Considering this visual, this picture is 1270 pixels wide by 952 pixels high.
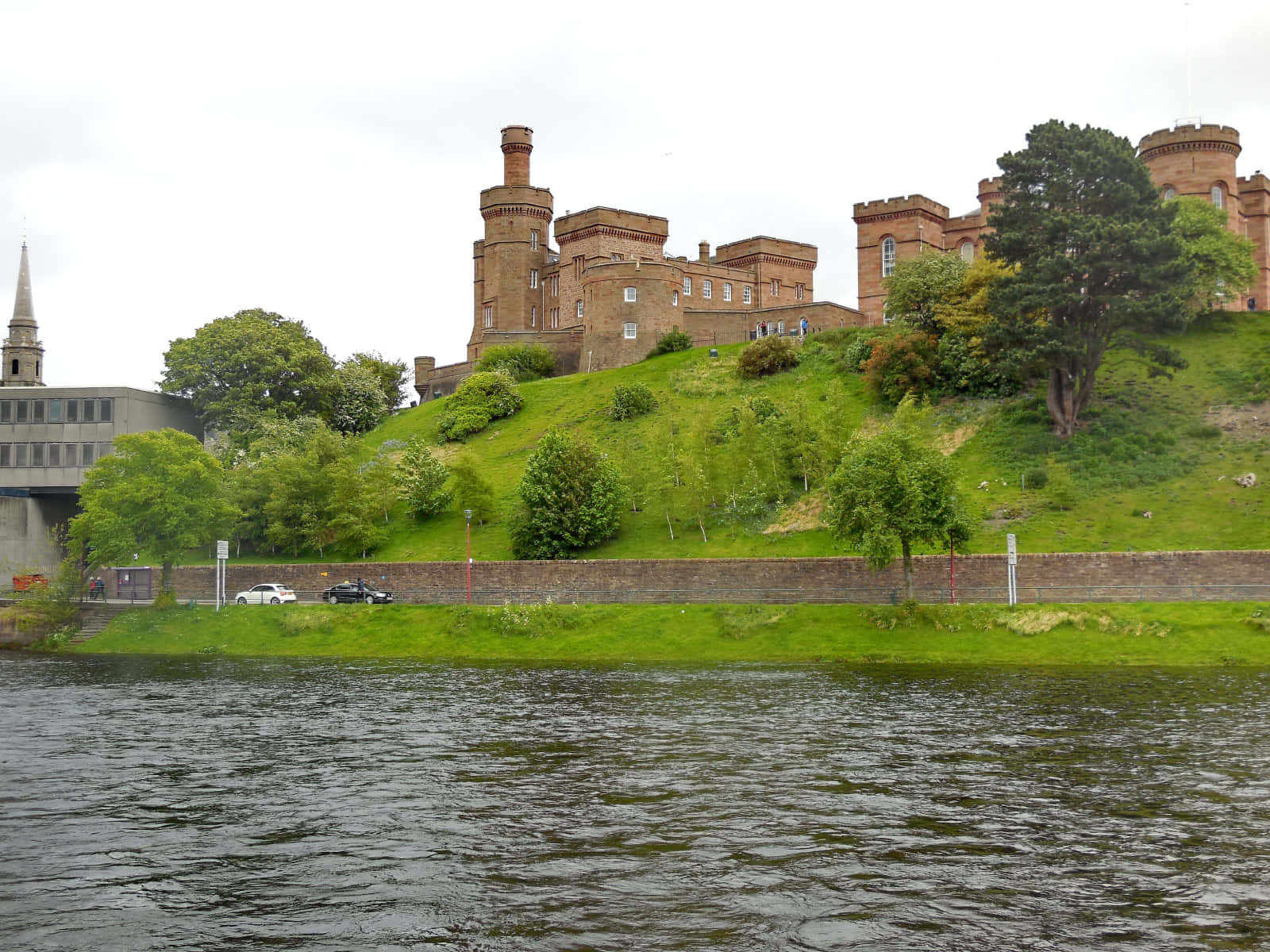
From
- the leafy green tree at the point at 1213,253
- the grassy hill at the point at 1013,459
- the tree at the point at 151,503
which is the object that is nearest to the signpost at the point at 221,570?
the tree at the point at 151,503

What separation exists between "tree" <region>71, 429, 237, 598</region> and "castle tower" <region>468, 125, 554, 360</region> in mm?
49049

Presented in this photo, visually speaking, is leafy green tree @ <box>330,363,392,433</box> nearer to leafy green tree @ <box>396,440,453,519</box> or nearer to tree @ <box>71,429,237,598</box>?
leafy green tree @ <box>396,440,453,519</box>

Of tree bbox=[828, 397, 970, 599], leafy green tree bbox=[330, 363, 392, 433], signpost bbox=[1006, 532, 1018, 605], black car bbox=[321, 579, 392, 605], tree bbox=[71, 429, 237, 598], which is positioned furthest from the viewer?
leafy green tree bbox=[330, 363, 392, 433]

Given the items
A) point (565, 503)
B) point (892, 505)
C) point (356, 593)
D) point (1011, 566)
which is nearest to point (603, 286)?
point (565, 503)

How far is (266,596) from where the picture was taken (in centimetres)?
5722

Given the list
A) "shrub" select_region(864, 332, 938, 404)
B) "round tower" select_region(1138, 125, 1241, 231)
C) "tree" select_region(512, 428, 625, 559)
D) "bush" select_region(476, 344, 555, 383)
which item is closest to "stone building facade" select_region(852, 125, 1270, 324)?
"round tower" select_region(1138, 125, 1241, 231)

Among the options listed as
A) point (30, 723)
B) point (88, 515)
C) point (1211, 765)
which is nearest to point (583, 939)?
point (1211, 765)

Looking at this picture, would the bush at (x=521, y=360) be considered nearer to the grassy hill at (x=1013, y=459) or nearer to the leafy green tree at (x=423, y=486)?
the grassy hill at (x=1013, y=459)

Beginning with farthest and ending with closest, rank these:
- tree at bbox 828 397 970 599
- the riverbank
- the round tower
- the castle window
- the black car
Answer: the castle window
the round tower
the black car
tree at bbox 828 397 970 599
the riverbank

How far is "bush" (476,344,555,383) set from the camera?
313ft

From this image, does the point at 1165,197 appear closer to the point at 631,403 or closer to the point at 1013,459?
the point at 1013,459

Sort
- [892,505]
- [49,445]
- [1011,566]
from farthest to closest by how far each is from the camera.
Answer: [49,445]
[892,505]
[1011,566]

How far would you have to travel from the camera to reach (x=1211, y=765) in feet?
73.1

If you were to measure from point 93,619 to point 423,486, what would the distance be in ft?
66.4
